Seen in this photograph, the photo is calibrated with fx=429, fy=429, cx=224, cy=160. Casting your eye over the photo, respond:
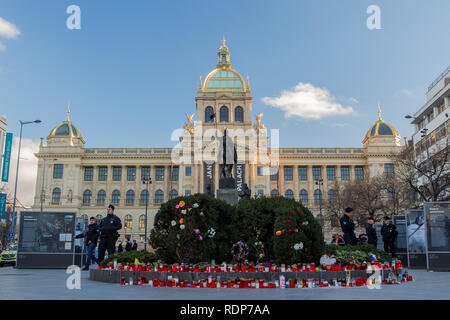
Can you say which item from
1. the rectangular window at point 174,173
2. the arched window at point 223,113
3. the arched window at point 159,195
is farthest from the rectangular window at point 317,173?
the arched window at point 159,195

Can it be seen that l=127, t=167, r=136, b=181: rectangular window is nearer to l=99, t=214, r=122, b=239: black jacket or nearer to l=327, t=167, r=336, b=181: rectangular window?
l=327, t=167, r=336, b=181: rectangular window

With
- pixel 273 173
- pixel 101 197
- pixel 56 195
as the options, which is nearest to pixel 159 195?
pixel 101 197

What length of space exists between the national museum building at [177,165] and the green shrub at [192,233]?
57.9 metres

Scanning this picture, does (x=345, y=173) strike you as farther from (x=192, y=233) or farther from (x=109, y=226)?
(x=192, y=233)

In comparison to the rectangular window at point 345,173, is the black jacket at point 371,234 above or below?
below

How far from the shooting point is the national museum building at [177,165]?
2827 inches

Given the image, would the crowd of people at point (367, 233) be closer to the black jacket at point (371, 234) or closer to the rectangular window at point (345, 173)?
the black jacket at point (371, 234)

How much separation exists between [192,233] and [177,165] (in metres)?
62.2

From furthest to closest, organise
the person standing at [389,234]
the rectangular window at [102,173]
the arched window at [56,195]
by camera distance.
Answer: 1. the rectangular window at [102,173]
2. the arched window at [56,195]
3. the person standing at [389,234]

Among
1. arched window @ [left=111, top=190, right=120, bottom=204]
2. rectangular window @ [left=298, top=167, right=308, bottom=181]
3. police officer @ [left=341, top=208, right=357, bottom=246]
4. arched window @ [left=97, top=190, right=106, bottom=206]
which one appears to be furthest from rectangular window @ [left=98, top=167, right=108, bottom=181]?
police officer @ [left=341, top=208, right=357, bottom=246]

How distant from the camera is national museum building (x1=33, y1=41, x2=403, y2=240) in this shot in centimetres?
7181
